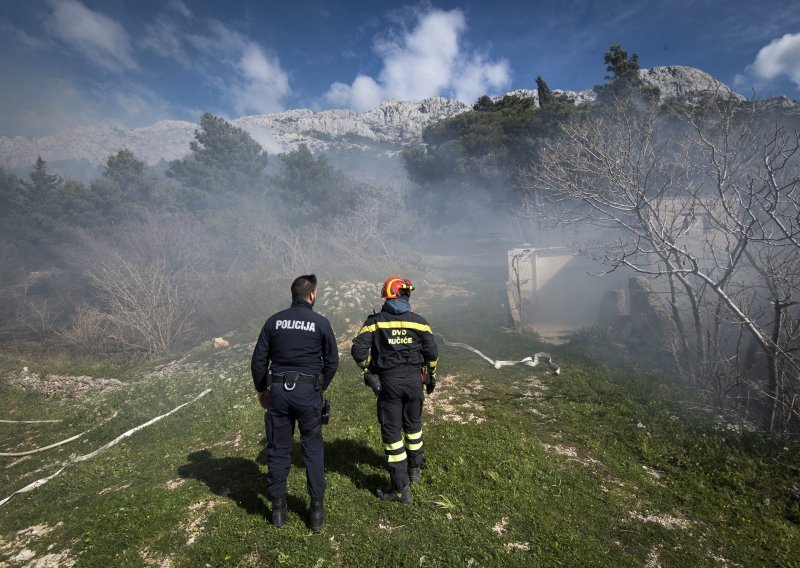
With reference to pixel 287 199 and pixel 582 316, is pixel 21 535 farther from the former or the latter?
pixel 287 199

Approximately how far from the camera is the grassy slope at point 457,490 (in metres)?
3.18

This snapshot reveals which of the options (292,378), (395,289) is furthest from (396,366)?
(292,378)

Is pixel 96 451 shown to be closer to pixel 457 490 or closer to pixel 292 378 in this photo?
pixel 292 378

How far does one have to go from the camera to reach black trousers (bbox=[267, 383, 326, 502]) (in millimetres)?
3242

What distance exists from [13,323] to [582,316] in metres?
23.6

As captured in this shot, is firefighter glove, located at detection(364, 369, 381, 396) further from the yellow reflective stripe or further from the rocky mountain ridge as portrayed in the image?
the rocky mountain ridge

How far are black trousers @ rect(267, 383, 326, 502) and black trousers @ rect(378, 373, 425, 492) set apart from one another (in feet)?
2.06

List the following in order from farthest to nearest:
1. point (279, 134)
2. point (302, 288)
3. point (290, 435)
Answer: point (279, 134), point (302, 288), point (290, 435)

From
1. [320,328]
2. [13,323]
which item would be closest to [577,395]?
[320,328]

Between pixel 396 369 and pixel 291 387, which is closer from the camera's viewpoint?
pixel 291 387

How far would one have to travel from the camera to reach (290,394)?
127 inches

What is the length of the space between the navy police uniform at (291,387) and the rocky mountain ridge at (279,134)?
98.7m

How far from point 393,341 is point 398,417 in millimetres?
715

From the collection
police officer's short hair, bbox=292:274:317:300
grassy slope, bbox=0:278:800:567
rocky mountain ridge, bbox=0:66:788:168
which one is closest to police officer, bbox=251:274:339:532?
police officer's short hair, bbox=292:274:317:300
